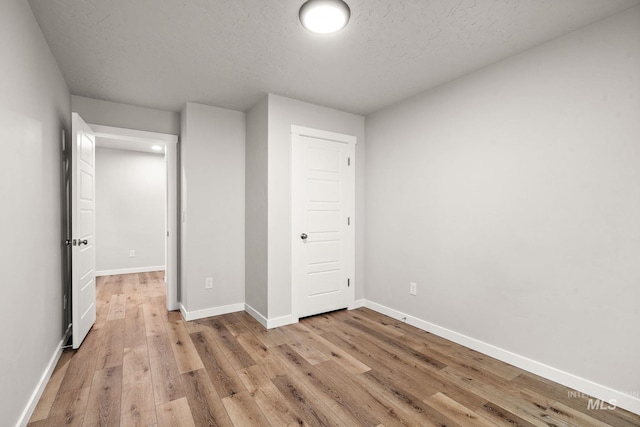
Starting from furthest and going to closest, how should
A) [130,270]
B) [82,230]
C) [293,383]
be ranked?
[130,270]
[82,230]
[293,383]

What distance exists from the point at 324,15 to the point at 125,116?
9.17 ft

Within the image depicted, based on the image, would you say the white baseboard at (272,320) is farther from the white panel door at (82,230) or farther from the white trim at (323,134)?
the white trim at (323,134)

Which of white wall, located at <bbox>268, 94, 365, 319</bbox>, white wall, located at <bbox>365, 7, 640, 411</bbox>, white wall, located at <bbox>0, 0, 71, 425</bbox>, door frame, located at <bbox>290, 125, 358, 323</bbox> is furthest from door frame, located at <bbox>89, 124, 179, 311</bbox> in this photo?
white wall, located at <bbox>365, 7, 640, 411</bbox>

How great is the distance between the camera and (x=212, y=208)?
144 inches

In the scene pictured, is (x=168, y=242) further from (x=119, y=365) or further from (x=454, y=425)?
(x=454, y=425)

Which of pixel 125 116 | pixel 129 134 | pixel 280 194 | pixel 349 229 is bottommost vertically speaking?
pixel 349 229

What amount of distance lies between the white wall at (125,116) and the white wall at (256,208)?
0.99 meters

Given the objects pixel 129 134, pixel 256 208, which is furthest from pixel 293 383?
pixel 129 134

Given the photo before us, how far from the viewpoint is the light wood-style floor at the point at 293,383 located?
1.84 meters

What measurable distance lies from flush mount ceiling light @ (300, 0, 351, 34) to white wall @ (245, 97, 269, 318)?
1.36 m

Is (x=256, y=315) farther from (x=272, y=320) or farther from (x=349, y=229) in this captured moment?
(x=349, y=229)

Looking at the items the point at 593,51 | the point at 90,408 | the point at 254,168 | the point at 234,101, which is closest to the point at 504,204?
the point at 593,51

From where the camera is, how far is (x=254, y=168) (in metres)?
3.57

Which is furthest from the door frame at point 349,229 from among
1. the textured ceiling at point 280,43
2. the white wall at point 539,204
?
the white wall at point 539,204
